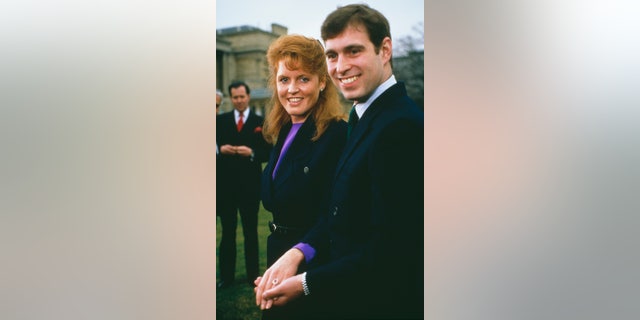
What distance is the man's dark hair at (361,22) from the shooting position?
3.36 meters

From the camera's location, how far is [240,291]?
3.55 meters

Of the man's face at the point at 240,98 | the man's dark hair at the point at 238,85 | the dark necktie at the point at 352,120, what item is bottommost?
the dark necktie at the point at 352,120

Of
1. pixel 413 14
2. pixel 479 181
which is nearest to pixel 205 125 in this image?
pixel 413 14

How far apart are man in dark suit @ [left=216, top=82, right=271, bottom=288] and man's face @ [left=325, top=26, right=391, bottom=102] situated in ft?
1.88

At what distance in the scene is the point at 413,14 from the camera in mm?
3420

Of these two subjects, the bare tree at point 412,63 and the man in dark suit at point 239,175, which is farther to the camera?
the man in dark suit at point 239,175

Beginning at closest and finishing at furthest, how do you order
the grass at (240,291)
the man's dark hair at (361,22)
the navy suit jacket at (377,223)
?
the navy suit jacket at (377,223) < the man's dark hair at (361,22) < the grass at (240,291)

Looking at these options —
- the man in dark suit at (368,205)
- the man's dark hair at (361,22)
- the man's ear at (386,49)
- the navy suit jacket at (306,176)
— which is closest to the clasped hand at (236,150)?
the navy suit jacket at (306,176)

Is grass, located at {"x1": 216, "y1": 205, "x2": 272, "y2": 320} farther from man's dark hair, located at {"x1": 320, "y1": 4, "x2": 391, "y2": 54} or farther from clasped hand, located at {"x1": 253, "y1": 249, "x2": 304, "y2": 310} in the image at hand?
man's dark hair, located at {"x1": 320, "y1": 4, "x2": 391, "y2": 54}

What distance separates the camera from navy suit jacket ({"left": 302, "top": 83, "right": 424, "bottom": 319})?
326 centimetres

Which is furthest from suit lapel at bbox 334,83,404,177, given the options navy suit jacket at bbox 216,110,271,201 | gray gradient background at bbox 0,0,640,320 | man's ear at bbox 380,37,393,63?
navy suit jacket at bbox 216,110,271,201

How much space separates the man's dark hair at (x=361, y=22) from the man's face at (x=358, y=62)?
2 cm

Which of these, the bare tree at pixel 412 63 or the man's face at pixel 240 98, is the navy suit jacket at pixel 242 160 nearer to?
the man's face at pixel 240 98

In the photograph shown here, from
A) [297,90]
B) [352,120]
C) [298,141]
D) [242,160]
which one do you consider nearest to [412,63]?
[352,120]
